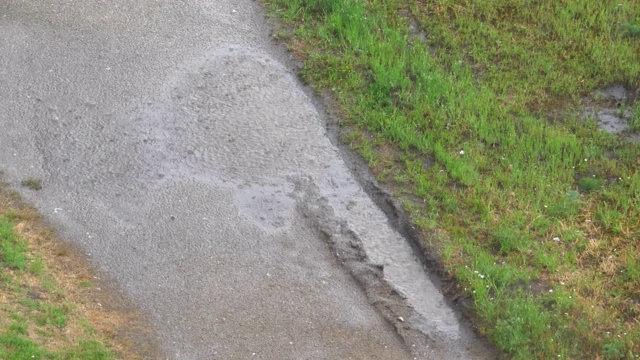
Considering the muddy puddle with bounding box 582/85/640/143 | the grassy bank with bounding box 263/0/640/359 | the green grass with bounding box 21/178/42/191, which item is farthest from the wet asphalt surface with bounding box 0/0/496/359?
the muddy puddle with bounding box 582/85/640/143

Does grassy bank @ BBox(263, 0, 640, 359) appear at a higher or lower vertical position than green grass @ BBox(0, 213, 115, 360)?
lower

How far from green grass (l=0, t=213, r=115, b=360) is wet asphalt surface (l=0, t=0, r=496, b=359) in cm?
63

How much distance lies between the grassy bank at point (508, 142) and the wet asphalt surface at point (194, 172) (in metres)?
0.58

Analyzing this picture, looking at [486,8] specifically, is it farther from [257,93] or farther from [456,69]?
[257,93]

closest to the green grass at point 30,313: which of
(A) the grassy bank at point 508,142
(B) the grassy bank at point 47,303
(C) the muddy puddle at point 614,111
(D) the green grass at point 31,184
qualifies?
(B) the grassy bank at point 47,303

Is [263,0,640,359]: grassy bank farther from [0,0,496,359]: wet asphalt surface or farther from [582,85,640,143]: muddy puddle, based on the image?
[0,0,496,359]: wet asphalt surface

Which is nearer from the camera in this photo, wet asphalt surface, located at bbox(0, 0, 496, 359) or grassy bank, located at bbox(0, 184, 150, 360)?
grassy bank, located at bbox(0, 184, 150, 360)

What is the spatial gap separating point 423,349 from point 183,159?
3744mm

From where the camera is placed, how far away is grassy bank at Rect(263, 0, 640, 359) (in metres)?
9.88

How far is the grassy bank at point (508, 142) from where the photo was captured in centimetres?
988

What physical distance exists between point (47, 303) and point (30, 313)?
224 millimetres

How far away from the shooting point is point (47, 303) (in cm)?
927

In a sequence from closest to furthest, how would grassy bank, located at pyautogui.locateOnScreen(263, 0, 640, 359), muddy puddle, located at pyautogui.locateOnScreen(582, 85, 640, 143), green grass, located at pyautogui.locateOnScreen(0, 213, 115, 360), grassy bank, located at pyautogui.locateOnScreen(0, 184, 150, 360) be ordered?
green grass, located at pyautogui.locateOnScreen(0, 213, 115, 360)
grassy bank, located at pyautogui.locateOnScreen(0, 184, 150, 360)
grassy bank, located at pyautogui.locateOnScreen(263, 0, 640, 359)
muddy puddle, located at pyautogui.locateOnScreen(582, 85, 640, 143)

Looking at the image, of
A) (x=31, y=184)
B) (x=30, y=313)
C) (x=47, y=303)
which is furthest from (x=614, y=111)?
(x=30, y=313)
